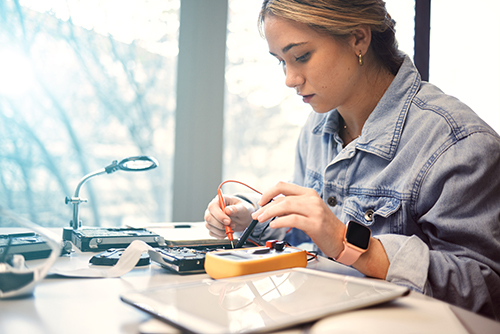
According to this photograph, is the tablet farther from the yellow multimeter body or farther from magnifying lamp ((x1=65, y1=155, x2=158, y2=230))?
magnifying lamp ((x1=65, y1=155, x2=158, y2=230))

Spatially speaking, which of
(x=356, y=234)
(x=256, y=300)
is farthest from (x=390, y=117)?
(x=256, y=300)

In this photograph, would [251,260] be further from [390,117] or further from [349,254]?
[390,117]

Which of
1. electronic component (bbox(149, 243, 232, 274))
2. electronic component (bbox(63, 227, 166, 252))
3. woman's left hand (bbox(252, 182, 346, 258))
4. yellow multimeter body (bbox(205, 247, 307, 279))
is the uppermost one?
woman's left hand (bbox(252, 182, 346, 258))

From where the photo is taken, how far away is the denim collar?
85 centimetres

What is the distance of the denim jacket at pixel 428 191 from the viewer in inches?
24.7

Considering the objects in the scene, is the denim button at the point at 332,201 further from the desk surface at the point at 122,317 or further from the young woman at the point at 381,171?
the desk surface at the point at 122,317

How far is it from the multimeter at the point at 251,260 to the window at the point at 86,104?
129 centimetres

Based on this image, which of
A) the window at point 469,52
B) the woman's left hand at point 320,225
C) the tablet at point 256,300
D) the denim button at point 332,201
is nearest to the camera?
the tablet at point 256,300

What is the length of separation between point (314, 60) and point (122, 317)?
77 cm

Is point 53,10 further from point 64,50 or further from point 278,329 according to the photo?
point 278,329

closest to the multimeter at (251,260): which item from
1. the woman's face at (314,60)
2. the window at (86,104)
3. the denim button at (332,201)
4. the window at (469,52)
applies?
the denim button at (332,201)

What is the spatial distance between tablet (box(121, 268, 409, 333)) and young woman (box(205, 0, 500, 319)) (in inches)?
7.6

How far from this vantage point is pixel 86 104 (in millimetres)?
1652

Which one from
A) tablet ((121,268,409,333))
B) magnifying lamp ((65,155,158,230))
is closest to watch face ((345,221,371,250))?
tablet ((121,268,409,333))
